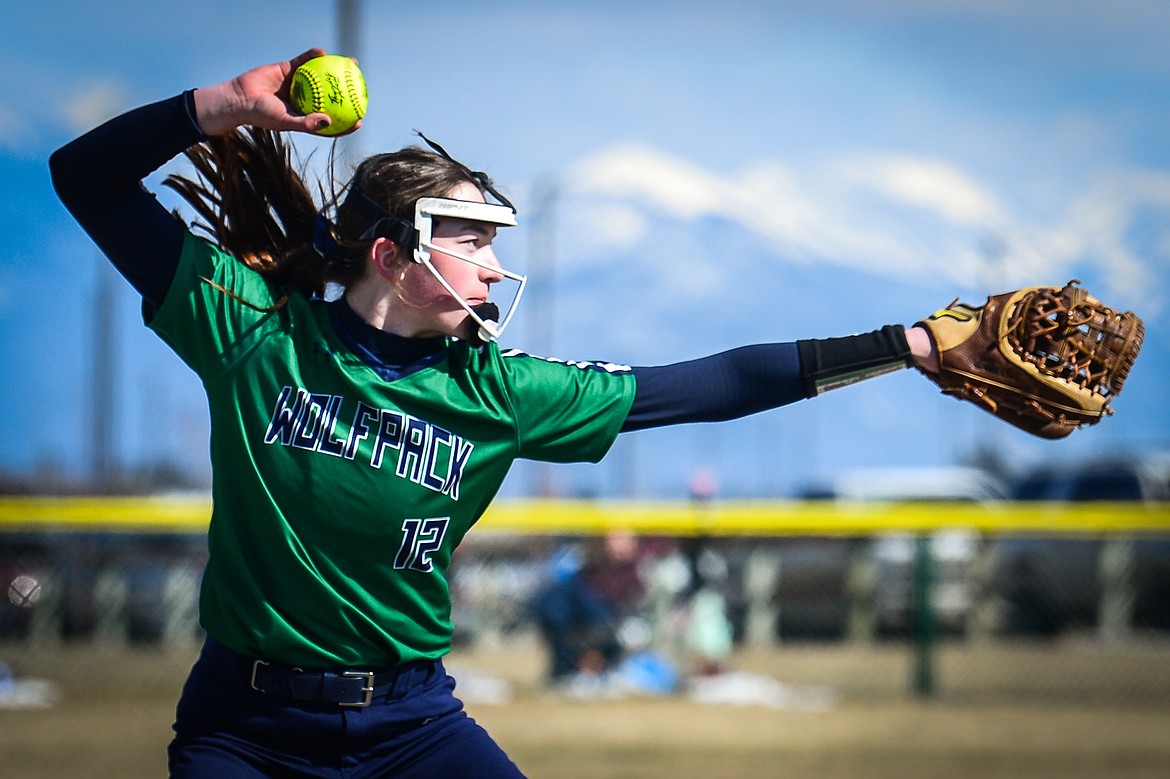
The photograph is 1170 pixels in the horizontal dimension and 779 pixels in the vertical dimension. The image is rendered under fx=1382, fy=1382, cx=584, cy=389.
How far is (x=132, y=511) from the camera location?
9531mm

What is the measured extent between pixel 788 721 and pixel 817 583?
2.92 m

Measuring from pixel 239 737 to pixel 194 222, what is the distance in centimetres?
108

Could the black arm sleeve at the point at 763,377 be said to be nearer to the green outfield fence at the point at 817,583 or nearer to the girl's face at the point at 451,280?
the girl's face at the point at 451,280

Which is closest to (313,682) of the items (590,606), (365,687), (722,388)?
(365,687)

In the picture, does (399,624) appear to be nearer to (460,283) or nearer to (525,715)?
(460,283)

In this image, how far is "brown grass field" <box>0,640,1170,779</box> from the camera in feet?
22.2

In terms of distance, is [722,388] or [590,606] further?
[590,606]

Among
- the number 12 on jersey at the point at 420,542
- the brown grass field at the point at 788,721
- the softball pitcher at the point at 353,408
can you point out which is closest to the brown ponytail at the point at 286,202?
the softball pitcher at the point at 353,408

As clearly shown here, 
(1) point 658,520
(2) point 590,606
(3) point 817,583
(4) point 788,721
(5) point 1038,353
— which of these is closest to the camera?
(5) point 1038,353

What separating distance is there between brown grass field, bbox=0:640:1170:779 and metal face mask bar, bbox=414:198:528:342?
421 centimetres

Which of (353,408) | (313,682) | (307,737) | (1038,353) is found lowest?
(307,737)

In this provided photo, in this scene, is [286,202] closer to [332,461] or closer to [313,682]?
[332,461]

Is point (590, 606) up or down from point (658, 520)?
down

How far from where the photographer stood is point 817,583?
10977 millimetres
